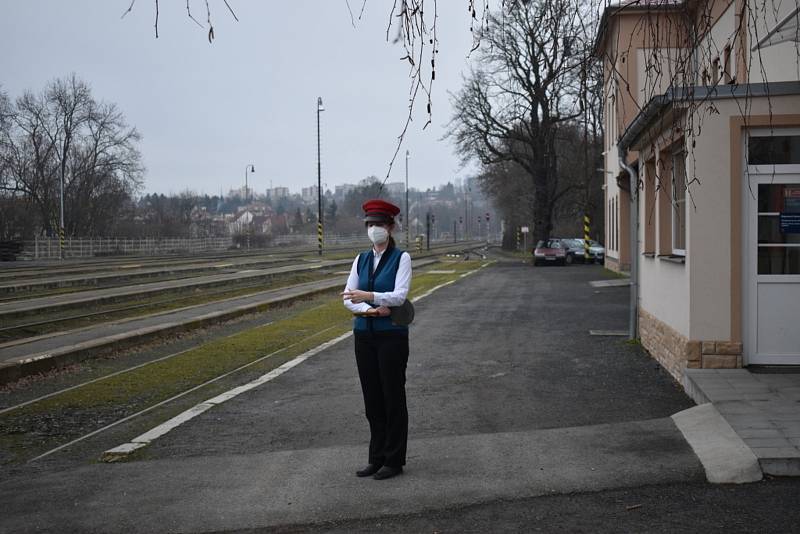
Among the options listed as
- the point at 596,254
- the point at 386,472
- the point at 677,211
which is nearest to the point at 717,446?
the point at 386,472

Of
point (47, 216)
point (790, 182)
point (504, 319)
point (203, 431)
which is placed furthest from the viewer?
point (47, 216)

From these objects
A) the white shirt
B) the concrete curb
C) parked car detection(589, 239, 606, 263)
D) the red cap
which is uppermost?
the red cap

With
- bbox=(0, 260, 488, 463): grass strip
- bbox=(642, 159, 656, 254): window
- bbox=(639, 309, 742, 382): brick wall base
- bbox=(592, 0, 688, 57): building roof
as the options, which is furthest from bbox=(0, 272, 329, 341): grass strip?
bbox=(592, 0, 688, 57): building roof

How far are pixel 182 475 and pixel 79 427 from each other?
2.41m

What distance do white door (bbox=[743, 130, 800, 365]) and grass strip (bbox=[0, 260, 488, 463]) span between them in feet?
19.5

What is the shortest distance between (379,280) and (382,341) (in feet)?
1.41

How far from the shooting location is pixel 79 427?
8312 mm

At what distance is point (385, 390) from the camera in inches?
243

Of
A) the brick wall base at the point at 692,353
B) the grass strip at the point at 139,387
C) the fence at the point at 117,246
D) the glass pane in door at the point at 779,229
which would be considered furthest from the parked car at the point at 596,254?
the glass pane in door at the point at 779,229

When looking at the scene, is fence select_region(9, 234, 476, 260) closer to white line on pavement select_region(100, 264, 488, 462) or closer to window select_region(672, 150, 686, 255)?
white line on pavement select_region(100, 264, 488, 462)

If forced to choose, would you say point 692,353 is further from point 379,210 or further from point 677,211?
point 379,210

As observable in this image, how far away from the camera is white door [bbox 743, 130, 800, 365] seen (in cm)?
927

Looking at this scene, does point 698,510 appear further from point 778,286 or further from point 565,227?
point 565,227

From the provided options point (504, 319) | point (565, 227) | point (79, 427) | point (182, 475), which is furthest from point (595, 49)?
point (565, 227)
